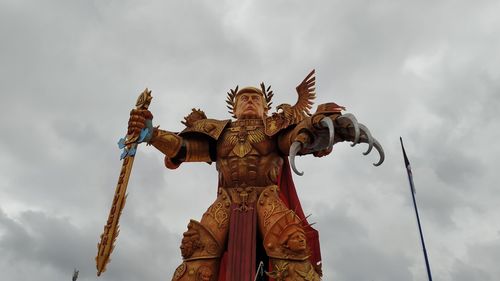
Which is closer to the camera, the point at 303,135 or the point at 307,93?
the point at 303,135

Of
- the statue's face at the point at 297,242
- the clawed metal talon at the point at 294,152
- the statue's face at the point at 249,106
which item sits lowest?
the statue's face at the point at 297,242

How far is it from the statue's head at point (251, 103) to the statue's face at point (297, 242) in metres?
2.51

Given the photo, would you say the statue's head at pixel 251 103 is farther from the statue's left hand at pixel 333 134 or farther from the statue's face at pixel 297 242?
the statue's face at pixel 297 242

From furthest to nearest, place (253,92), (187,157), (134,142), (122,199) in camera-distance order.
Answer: (253,92) < (187,157) < (134,142) < (122,199)

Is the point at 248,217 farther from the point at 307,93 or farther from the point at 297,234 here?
the point at 307,93

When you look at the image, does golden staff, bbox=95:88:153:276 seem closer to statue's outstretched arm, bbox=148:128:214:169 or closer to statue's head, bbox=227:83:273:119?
statue's outstretched arm, bbox=148:128:214:169

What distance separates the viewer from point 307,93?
8.13 meters

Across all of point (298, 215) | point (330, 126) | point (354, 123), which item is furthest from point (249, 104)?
point (354, 123)

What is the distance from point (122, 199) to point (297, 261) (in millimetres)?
2631

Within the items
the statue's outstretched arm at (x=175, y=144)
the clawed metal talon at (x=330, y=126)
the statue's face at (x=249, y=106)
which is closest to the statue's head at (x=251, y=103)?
the statue's face at (x=249, y=106)

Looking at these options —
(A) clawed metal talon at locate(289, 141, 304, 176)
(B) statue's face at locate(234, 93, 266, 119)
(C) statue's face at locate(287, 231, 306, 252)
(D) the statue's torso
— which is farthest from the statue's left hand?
(B) statue's face at locate(234, 93, 266, 119)

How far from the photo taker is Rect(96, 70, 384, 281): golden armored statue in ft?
22.0

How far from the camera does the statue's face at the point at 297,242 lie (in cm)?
656

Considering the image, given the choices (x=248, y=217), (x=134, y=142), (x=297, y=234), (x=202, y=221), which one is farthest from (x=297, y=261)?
(x=134, y=142)
